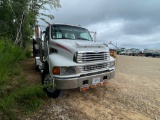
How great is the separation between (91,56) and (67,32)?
167cm

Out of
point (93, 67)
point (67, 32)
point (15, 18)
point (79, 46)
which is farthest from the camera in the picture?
point (15, 18)

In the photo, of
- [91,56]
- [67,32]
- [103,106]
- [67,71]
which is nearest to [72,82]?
[67,71]

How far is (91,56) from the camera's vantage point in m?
3.57

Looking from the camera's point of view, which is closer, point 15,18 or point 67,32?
point 67,32

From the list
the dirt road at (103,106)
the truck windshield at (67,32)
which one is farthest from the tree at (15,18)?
the dirt road at (103,106)

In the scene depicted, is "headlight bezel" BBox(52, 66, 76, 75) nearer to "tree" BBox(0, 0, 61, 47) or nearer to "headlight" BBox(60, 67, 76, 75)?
"headlight" BBox(60, 67, 76, 75)

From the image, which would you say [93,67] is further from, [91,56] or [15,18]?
[15,18]

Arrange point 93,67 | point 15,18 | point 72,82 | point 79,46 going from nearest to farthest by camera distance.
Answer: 1. point 72,82
2. point 79,46
3. point 93,67
4. point 15,18

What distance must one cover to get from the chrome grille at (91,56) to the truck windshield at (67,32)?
139 cm

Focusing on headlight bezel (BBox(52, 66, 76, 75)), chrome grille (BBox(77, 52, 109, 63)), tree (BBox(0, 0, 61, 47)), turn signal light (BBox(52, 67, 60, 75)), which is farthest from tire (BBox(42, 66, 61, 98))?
tree (BBox(0, 0, 61, 47))

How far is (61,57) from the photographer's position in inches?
141

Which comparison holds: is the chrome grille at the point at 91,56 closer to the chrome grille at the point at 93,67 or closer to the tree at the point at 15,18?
the chrome grille at the point at 93,67

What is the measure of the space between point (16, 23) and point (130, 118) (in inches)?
402

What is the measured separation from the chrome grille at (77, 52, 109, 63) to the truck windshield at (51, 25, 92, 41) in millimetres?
1392
